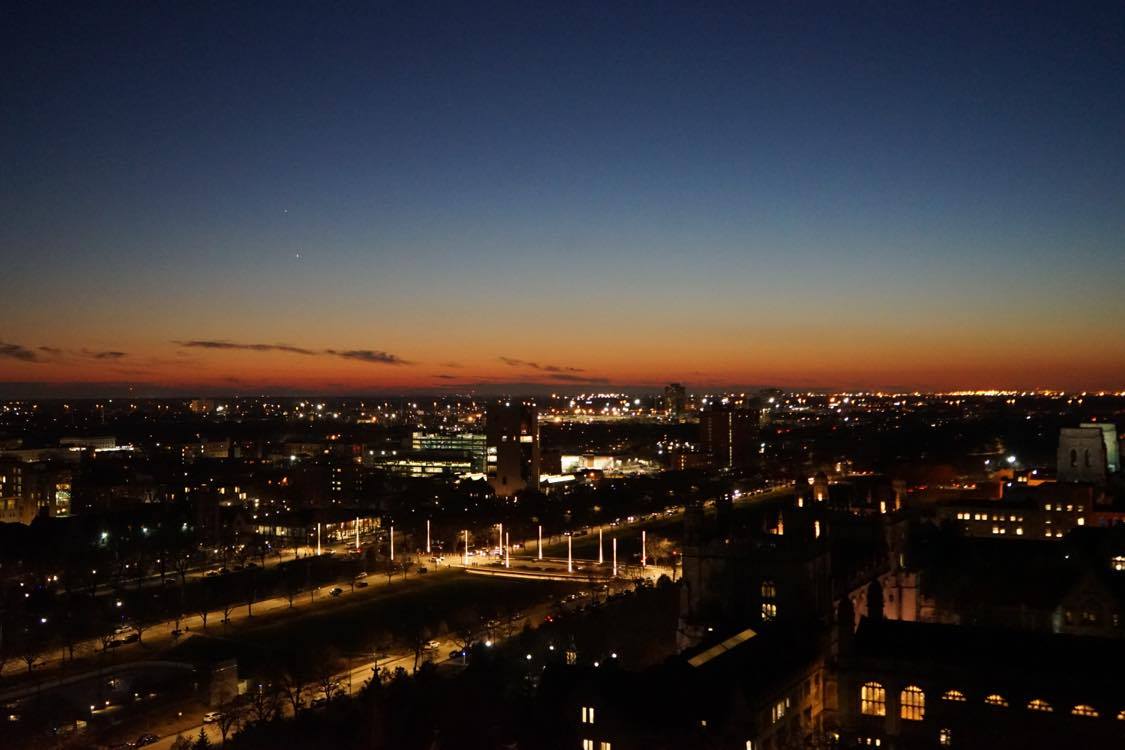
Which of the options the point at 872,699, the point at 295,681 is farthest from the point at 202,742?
the point at 872,699

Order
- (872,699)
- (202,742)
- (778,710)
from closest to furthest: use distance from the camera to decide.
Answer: (778,710), (872,699), (202,742)

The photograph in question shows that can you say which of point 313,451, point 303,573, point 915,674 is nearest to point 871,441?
point 313,451

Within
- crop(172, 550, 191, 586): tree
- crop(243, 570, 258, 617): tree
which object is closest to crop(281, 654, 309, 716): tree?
crop(243, 570, 258, 617): tree

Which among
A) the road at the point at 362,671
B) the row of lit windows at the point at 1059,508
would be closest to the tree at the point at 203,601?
the road at the point at 362,671

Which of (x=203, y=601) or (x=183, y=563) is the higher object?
(x=183, y=563)

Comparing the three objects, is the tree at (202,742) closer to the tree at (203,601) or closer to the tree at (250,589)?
the tree at (203,601)

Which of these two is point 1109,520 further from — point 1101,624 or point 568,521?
point 568,521

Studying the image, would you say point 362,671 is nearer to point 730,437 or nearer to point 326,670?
point 326,670
